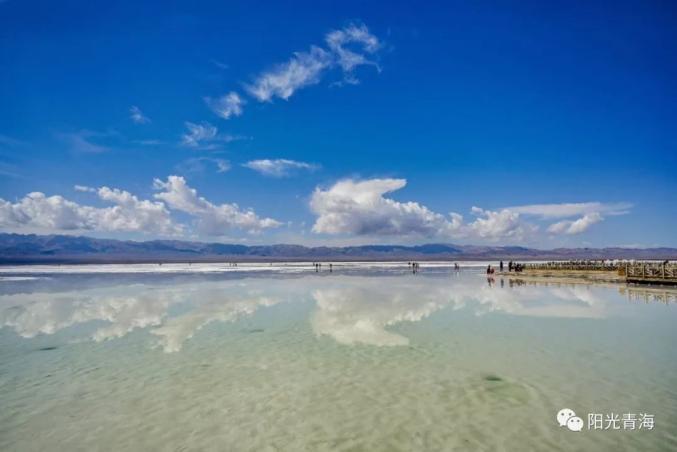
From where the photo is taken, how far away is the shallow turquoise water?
816cm

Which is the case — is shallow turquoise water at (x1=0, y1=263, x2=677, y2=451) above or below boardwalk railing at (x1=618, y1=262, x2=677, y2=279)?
below

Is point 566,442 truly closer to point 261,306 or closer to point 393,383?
point 393,383

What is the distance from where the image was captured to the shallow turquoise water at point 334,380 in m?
8.16

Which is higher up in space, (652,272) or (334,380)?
(652,272)

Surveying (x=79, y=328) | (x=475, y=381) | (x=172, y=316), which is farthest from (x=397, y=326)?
(x=79, y=328)

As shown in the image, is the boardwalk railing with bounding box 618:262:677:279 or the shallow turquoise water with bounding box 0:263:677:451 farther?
the boardwalk railing with bounding box 618:262:677:279

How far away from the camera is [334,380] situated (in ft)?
37.9

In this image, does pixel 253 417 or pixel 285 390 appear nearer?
pixel 253 417

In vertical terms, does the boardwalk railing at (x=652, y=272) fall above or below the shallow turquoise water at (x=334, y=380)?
above

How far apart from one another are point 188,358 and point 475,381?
988 cm

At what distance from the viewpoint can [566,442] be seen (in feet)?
25.6

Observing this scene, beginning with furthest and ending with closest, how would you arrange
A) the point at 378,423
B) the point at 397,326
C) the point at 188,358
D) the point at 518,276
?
the point at 518,276
the point at 397,326
the point at 188,358
the point at 378,423

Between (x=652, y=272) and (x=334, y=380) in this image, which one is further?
(x=652, y=272)

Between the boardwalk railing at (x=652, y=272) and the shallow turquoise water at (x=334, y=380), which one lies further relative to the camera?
the boardwalk railing at (x=652, y=272)
